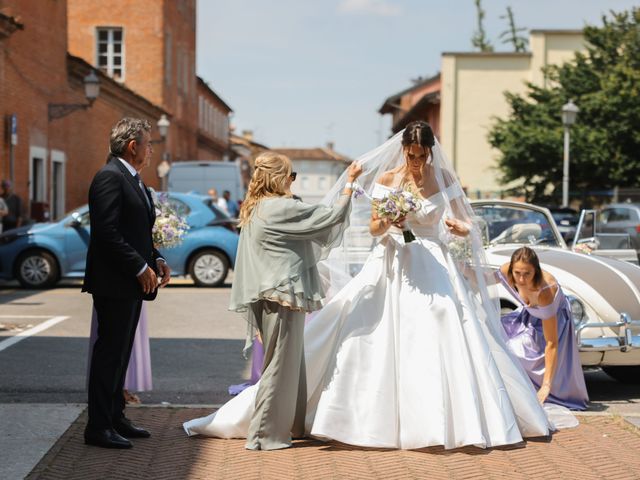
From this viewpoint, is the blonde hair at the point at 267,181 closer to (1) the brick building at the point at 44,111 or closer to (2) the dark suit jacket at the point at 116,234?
(2) the dark suit jacket at the point at 116,234

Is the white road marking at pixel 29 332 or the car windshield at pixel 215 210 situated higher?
the car windshield at pixel 215 210

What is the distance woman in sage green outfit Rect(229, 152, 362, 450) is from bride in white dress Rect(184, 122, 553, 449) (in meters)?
0.24

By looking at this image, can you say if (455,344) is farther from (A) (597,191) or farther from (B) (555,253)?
(A) (597,191)

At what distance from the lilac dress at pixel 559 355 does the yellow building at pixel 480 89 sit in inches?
1680

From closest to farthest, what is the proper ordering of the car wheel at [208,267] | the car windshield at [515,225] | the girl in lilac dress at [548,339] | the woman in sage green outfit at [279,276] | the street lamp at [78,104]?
the woman in sage green outfit at [279,276], the girl in lilac dress at [548,339], the car windshield at [515,225], the car wheel at [208,267], the street lamp at [78,104]

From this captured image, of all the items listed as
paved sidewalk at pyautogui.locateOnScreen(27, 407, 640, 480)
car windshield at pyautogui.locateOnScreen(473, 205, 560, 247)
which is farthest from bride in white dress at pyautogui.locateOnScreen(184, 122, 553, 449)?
car windshield at pyautogui.locateOnScreen(473, 205, 560, 247)

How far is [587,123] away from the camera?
4016 centimetres

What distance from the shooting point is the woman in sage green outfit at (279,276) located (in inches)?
242

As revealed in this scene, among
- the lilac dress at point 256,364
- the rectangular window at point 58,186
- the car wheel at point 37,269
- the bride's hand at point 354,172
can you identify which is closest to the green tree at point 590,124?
the rectangular window at point 58,186

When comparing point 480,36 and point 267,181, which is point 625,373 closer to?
point 267,181

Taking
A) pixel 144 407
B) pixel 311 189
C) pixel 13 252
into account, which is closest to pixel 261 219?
pixel 144 407

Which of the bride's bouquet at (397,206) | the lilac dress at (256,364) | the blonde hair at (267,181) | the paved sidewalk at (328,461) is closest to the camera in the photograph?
the paved sidewalk at (328,461)

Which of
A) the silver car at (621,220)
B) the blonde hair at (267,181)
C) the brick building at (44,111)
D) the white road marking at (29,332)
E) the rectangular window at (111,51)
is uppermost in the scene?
the rectangular window at (111,51)

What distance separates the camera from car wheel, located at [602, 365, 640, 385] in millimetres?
9047
